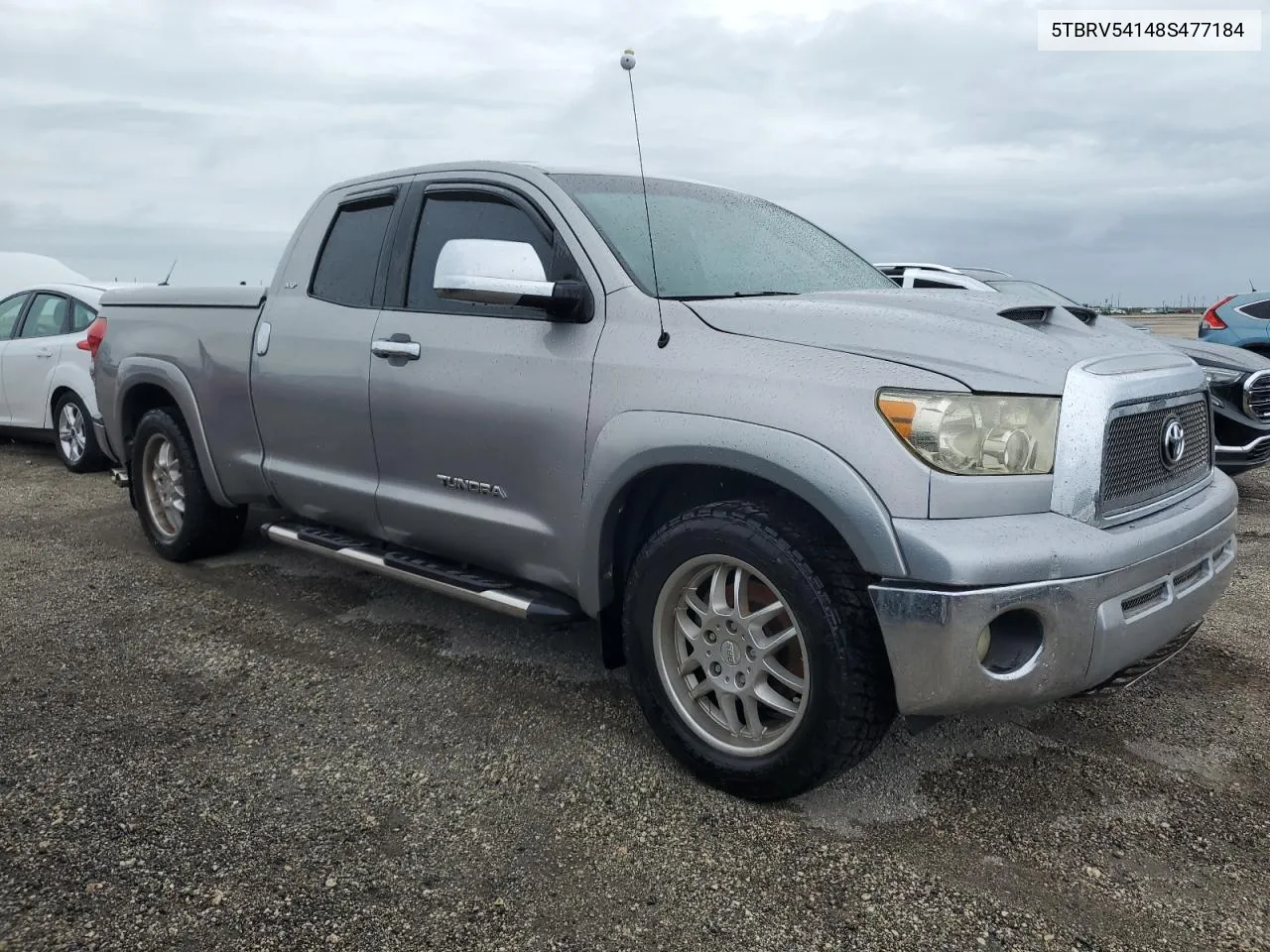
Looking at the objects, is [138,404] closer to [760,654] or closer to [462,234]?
[462,234]

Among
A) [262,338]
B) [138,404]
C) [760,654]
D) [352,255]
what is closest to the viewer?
[760,654]

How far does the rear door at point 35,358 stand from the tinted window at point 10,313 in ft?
0.45

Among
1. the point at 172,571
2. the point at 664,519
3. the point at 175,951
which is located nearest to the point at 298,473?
the point at 172,571

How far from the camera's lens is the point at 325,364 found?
4.07 meters

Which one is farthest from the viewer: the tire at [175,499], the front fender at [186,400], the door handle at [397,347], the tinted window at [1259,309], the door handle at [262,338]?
the tinted window at [1259,309]

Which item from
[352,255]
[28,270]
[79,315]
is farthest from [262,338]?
[28,270]

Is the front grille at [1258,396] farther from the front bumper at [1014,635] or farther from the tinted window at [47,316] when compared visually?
the tinted window at [47,316]

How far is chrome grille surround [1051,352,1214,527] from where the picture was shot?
100 inches

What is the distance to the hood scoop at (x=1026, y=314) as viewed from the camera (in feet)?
9.66

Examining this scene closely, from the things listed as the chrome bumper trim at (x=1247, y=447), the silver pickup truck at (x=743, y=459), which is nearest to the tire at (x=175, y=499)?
the silver pickup truck at (x=743, y=459)

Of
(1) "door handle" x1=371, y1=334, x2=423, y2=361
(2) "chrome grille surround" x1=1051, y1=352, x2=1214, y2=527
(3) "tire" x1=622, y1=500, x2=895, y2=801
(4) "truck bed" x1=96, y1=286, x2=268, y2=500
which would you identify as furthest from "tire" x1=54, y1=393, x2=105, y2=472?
(2) "chrome grille surround" x1=1051, y1=352, x2=1214, y2=527

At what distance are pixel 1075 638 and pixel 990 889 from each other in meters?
0.65

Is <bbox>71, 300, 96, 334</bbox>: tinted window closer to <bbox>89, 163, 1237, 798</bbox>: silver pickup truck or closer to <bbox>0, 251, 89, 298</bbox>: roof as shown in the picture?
<bbox>89, 163, 1237, 798</bbox>: silver pickup truck

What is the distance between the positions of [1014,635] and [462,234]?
242 cm
